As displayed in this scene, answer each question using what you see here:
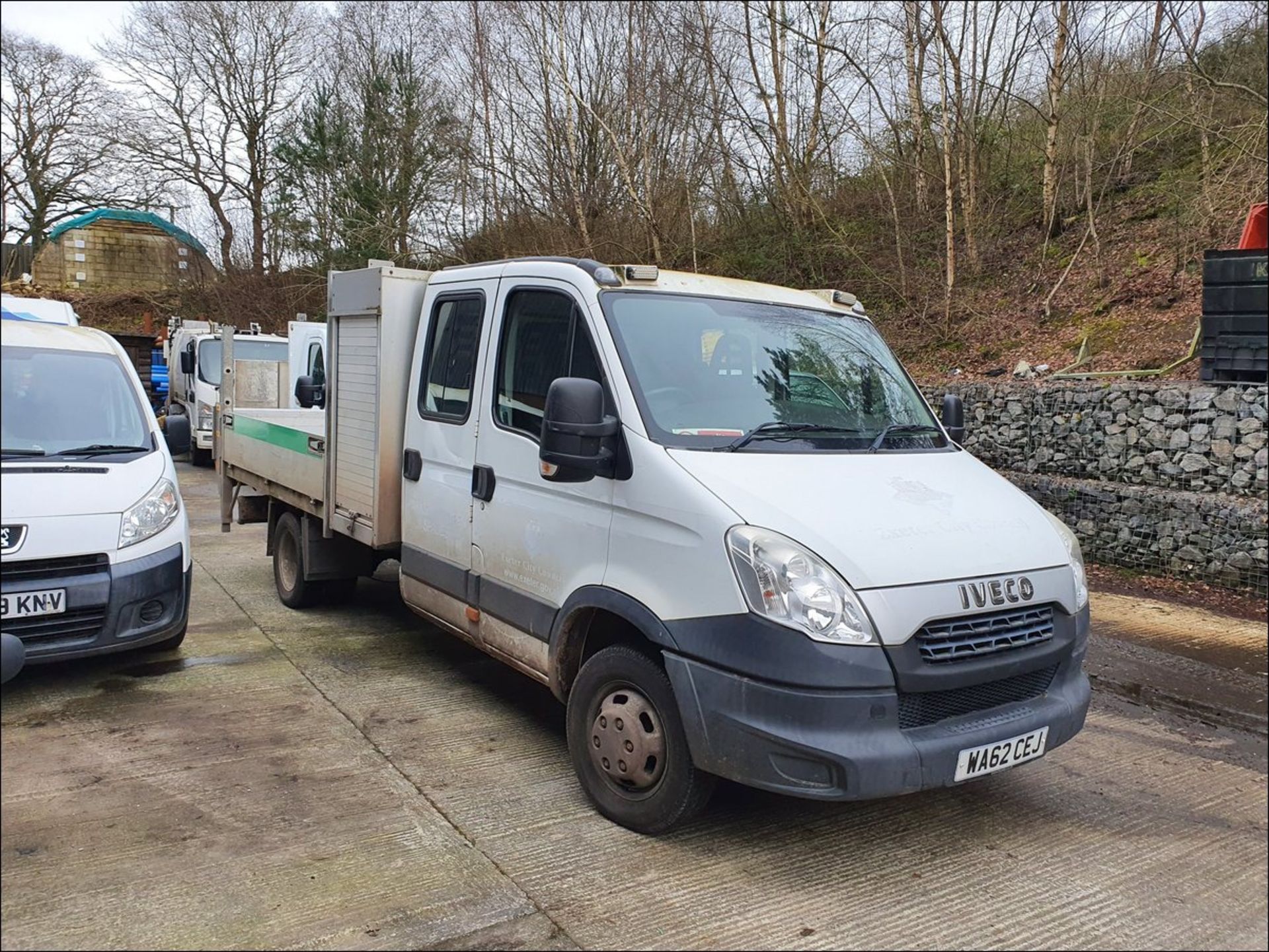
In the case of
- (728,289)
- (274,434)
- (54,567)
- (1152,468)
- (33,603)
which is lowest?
(33,603)

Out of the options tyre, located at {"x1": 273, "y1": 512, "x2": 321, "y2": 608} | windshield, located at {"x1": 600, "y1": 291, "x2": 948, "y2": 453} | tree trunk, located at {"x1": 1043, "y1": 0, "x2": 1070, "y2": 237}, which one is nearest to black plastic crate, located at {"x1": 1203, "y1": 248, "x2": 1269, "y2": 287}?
windshield, located at {"x1": 600, "y1": 291, "x2": 948, "y2": 453}

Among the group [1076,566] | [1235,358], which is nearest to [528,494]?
[1076,566]

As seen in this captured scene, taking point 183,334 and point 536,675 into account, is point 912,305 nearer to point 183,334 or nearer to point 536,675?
point 536,675

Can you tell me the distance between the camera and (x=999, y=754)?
3.34m

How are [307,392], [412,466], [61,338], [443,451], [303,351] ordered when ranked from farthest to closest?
1. [303,351]
2. [307,392]
3. [61,338]
4. [412,466]
5. [443,451]

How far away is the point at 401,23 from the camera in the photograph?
69.3 feet

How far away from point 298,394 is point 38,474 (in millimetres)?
3859

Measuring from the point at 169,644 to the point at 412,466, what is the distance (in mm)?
1911

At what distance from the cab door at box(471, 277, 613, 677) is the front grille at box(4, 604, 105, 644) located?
1935 millimetres

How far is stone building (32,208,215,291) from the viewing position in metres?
28.6

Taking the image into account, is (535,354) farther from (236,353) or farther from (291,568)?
(236,353)

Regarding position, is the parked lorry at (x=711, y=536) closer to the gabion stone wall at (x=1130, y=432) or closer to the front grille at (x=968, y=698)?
the front grille at (x=968, y=698)

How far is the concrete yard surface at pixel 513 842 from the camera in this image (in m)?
3.05

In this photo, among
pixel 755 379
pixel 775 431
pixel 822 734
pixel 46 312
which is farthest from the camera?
pixel 46 312
